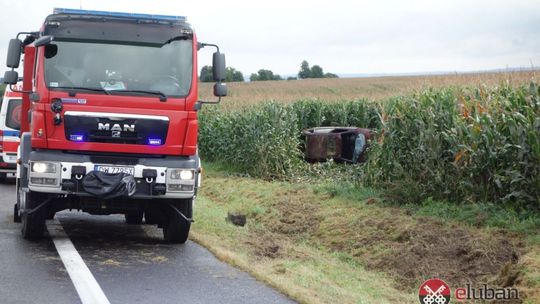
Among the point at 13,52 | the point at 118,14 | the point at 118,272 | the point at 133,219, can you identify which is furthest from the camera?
the point at 133,219

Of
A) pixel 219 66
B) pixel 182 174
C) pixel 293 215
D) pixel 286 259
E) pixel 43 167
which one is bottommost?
pixel 293 215

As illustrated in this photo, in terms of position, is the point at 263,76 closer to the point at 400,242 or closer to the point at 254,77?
the point at 254,77

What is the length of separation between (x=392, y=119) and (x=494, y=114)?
8.90 feet

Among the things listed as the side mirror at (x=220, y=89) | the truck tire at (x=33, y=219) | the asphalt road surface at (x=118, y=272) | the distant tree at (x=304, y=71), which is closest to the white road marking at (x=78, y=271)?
the asphalt road surface at (x=118, y=272)

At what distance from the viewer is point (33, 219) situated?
1094 cm

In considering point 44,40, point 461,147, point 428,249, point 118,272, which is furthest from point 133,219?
point 461,147

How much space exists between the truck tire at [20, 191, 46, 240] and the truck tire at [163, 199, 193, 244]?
171 centimetres

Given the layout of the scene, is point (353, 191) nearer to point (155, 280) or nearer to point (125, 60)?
point (125, 60)

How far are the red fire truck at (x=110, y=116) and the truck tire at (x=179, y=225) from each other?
16 millimetres

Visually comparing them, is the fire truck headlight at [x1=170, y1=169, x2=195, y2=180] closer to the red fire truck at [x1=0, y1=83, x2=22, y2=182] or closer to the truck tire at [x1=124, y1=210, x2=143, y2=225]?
the truck tire at [x1=124, y1=210, x2=143, y2=225]

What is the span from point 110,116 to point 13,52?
1.67m

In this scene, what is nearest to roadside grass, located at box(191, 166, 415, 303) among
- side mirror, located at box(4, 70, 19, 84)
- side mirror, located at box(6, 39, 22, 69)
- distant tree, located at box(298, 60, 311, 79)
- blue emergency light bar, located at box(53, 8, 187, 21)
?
blue emergency light bar, located at box(53, 8, 187, 21)

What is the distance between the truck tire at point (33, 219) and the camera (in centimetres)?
1080

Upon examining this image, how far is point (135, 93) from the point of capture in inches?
419
